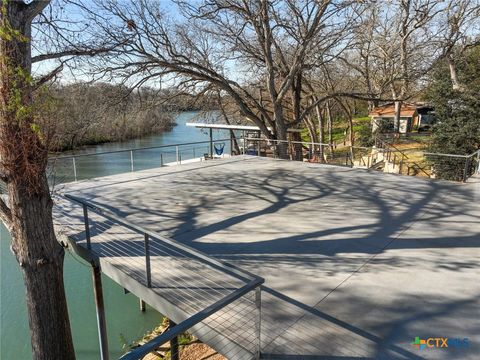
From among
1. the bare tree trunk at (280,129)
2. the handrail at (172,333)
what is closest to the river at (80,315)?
the handrail at (172,333)

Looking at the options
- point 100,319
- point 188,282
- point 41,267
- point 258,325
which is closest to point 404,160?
point 188,282

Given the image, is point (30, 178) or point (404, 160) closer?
point (30, 178)

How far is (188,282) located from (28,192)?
2.09m

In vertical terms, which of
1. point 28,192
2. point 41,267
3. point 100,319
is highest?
point 28,192

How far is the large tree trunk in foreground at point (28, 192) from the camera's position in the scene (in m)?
3.31

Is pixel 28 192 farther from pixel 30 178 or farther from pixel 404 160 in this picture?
pixel 404 160

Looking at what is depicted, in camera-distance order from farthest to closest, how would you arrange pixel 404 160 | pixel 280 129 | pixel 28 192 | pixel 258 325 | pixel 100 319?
pixel 404 160 < pixel 280 129 < pixel 100 319 < pixel 28 192 < pixel 258 325

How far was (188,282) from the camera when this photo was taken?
3408mm

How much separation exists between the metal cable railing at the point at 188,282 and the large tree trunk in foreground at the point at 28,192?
21.8 inches

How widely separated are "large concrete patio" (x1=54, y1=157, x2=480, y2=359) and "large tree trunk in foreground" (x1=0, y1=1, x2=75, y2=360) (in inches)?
58.0

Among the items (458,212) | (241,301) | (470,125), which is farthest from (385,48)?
(241,301)

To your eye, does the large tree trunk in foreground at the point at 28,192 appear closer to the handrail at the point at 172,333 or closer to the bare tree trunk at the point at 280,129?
the handrail at the point at 172,333

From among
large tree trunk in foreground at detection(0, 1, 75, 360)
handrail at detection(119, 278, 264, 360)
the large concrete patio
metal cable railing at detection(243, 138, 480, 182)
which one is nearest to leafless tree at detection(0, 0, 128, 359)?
large tree trunk in foreground at detection(0, 1, 75, 360)

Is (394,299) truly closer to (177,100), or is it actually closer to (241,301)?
(241,301)
